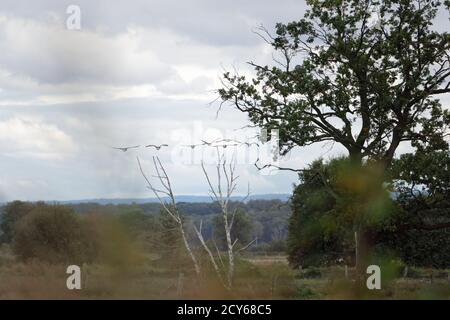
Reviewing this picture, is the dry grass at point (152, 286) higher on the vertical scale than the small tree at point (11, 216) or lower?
lower

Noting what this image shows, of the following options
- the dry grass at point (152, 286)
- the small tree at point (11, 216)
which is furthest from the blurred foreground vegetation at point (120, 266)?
the small tree at point (11, 216)

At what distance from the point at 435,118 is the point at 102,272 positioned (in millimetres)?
14049

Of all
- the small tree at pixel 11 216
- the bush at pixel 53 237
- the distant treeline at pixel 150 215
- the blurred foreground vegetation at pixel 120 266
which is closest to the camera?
the distant treeline at pixel 150 215

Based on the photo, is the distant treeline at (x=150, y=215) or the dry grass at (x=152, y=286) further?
the dry grass at (x=152, y=286)

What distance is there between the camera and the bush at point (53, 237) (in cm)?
1922

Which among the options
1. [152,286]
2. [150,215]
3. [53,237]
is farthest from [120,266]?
[53,237]

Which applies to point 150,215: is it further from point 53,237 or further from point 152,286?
point 53,237

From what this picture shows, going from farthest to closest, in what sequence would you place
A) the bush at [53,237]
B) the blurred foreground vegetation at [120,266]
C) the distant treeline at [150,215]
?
the bush at [53,237]
the blurred foreground vegetation at [120,266]
the distant treeline at [150,215]

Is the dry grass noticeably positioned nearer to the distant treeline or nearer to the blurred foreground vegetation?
the blurred foreground vegetation

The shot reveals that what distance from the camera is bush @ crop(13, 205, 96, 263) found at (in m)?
19.2

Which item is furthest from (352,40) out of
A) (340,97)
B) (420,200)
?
(420,200)

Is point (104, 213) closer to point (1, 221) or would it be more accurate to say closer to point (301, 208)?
point (1, 221)

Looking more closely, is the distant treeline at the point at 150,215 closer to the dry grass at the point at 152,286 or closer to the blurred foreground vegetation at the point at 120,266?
the blurred foreground vegetation at the point at 120,266

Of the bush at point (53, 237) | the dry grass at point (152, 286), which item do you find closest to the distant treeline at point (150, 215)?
the bush at point (53, 237)
